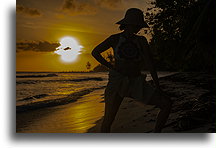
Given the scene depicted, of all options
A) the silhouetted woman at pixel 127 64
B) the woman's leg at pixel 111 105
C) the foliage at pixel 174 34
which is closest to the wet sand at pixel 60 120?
the woman's leg at pixel 111 105

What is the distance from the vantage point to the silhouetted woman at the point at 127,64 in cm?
249

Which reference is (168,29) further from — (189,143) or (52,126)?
(52,126)

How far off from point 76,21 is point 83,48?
56 cm

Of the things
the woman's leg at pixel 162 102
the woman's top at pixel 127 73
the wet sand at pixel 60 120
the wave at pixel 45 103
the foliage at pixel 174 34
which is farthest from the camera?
the wave at pixel 45 103

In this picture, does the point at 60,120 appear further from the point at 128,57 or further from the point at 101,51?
the point at 128,57

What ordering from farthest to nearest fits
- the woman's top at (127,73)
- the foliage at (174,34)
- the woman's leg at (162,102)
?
the foliage at (174,34) → the woman's top at (127,73) → the woman's leg at (162,102)

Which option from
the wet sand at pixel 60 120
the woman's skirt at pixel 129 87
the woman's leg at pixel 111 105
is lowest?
the wet sand at pixel 60 120

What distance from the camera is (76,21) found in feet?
12.8

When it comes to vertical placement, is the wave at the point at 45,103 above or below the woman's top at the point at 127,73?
below

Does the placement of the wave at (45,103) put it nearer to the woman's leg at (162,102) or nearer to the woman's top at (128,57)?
the woman's top at (128,57)

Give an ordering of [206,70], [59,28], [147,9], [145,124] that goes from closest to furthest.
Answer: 1. [145,124]
2. [59,28]
3. [147,9]
4. [206,70]

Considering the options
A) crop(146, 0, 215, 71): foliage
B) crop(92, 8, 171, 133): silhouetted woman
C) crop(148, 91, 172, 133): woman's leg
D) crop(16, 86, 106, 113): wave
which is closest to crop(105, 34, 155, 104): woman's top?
crop(92, 8, 171, 133): silhouetted woman

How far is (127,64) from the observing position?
2.55 m
